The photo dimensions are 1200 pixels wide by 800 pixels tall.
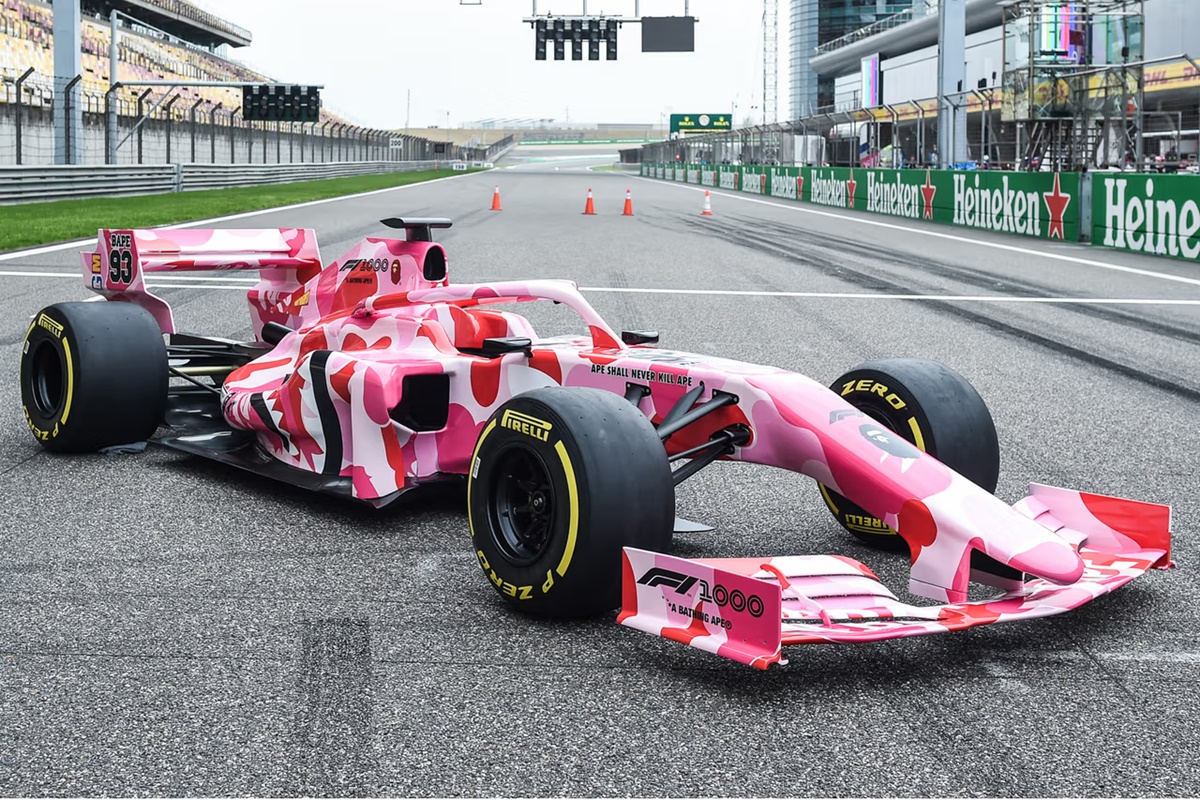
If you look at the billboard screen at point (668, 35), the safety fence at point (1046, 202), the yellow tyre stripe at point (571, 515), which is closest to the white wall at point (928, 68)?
the billboard screen at point (668, 35)

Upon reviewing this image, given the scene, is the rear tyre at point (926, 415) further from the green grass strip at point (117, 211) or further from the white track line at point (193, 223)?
the green grass strip at point (117, 211)

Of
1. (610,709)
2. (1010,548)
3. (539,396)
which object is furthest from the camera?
(539,396)

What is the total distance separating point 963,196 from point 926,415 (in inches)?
889

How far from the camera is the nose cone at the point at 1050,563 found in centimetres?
362

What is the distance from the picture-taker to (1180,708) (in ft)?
10.8

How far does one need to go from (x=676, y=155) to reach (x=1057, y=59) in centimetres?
5584

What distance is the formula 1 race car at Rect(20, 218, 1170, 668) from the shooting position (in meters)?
3.63

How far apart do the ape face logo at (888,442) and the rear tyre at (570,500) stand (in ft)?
2.18

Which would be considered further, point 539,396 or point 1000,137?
point 1000,137

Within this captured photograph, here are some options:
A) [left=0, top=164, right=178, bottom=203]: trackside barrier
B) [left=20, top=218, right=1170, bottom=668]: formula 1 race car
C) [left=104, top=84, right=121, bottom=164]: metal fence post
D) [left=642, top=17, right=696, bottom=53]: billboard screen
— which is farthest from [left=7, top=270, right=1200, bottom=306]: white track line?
[left=642, top=17, right=696, bottom=53]: billboard screen

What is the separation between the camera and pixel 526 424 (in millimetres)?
3934

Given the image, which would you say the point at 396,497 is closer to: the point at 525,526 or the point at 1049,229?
the point at 525,526

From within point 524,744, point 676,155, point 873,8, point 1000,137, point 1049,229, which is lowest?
point 524,744

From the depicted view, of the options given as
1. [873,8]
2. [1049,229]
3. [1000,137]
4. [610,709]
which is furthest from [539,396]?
[873,8]
